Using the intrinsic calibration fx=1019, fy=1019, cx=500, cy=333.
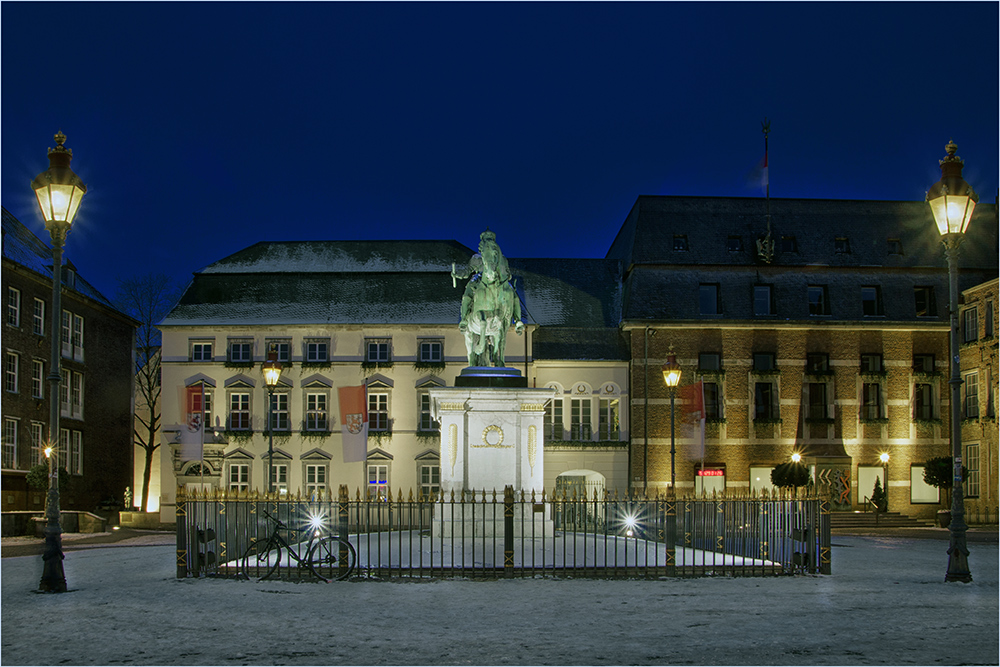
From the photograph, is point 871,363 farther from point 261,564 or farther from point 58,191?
point 58,191

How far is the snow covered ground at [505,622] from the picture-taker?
405 inches

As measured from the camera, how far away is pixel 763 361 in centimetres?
4678

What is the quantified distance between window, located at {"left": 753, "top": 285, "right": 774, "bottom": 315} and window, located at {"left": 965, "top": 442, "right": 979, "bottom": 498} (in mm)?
10367

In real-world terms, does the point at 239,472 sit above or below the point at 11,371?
below

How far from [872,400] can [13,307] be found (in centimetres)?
3719

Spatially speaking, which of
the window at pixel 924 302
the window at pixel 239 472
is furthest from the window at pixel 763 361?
the window at pixel 239 472

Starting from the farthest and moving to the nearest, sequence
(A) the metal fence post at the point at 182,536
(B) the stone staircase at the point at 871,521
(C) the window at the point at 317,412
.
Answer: (C) the window at the point at 317,412, (B) the stone staircase at the point at 871,521, (A) the metal fence post at the point at 182,536

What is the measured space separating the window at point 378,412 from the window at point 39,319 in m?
14.4

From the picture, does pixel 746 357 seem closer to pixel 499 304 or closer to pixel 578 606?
pixel 499 304

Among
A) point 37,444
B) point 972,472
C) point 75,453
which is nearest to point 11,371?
point 37,444

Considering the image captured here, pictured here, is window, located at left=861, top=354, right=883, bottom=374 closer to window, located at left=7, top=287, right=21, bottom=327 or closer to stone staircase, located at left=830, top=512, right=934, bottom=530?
stone staircase, located at left=830, top=512, right=934, bottom=530

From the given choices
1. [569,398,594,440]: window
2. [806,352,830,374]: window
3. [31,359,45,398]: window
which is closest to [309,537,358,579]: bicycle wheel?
[569,398,594,440]: window

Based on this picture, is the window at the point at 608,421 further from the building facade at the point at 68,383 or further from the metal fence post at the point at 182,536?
the metal fence post at the point at 182,536

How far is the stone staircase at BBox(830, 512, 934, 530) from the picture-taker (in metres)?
41.7
